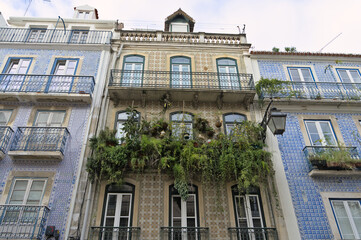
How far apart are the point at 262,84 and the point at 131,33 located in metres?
6.48

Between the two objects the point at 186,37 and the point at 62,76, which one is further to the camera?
the point at 186,37

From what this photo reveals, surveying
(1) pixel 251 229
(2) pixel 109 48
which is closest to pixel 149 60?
(2) pixel 109 48

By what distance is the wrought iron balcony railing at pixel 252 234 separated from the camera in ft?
24.3

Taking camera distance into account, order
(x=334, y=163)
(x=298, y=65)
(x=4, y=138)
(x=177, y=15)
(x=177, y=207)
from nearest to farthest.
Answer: (x=177, y=207) < (x=334, y=163) < (x=4, y=138) < (x=298, y=65) < (x=177, y=15)

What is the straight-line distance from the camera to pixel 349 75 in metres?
11.5

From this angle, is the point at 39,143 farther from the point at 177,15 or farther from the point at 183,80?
the point at 177,15

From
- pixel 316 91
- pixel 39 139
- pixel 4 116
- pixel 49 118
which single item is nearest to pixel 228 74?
pixel 316 91

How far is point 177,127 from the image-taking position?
9023mm

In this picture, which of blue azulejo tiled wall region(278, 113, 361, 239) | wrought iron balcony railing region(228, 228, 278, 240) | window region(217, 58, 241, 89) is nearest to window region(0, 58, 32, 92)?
window region(217, 58, 241, 89)

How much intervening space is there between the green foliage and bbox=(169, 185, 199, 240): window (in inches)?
20.2

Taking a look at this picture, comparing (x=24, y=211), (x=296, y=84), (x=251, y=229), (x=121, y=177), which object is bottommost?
(x=251, y=229)

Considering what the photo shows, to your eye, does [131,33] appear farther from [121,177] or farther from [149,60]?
[121,177]

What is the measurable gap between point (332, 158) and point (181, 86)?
5.81 m

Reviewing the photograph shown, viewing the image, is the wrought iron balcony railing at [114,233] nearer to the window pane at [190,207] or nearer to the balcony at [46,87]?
the window pane at [190,207]
